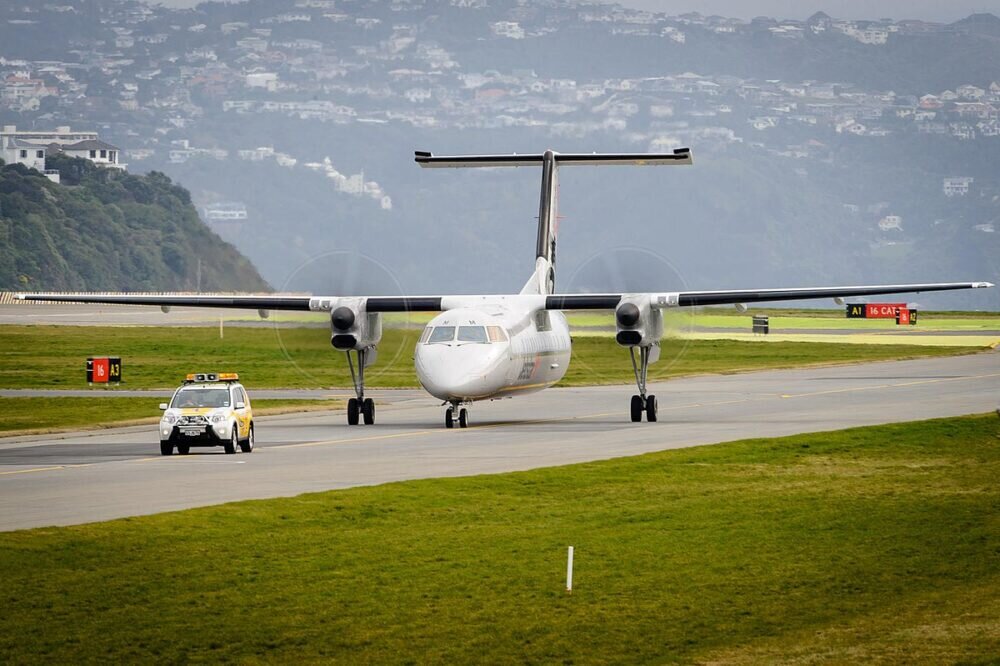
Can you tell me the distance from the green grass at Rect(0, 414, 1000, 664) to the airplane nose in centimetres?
1040

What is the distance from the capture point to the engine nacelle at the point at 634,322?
140ft

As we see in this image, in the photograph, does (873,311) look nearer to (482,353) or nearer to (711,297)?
(711,297)

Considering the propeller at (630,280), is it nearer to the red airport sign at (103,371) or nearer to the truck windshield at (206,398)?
the truck windshield at (206,398)

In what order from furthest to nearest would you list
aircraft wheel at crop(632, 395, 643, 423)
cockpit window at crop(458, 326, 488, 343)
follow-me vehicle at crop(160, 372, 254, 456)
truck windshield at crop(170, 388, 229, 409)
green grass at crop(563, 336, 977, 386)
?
1. green grass at crop(563, 336, 977, 386)
2. aircraft wheel at crop(632, 395, 643, 423)
3. cockpit window at crop(458, 326, 488, 343)
4. truck windshield at crop(170, 388, 229, 409)
5. follow-me vehicle at crop(160, 372, 254, 456)

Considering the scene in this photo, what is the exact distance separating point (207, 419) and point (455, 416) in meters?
9.66

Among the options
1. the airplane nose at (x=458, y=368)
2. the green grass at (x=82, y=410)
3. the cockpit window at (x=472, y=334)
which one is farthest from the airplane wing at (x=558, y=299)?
the airplane nose at (x=458, y=368)

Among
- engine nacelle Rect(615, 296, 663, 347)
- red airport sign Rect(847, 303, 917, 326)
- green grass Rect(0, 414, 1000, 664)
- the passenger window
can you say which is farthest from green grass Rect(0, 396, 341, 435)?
red airport sign Rect(847, 303, 917, 326)

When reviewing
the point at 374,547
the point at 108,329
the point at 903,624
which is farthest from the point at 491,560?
the point at 108,329

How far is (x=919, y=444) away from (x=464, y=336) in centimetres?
1117

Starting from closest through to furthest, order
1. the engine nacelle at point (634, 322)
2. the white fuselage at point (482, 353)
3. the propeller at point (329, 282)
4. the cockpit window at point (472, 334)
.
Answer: the white fuselage at point (482, 353), the cockpit window at point (472, 334), the engine nacelle at point (634, 322), the propeller at point (329, 282)

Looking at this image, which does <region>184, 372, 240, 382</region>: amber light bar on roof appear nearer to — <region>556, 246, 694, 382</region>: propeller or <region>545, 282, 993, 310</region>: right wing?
<region>545, 282, 993, 310</region>: right wing

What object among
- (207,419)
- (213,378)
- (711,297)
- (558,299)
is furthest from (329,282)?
(207,419)

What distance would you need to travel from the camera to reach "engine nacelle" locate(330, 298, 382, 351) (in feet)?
141

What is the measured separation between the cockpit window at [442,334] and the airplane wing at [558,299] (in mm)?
3483
